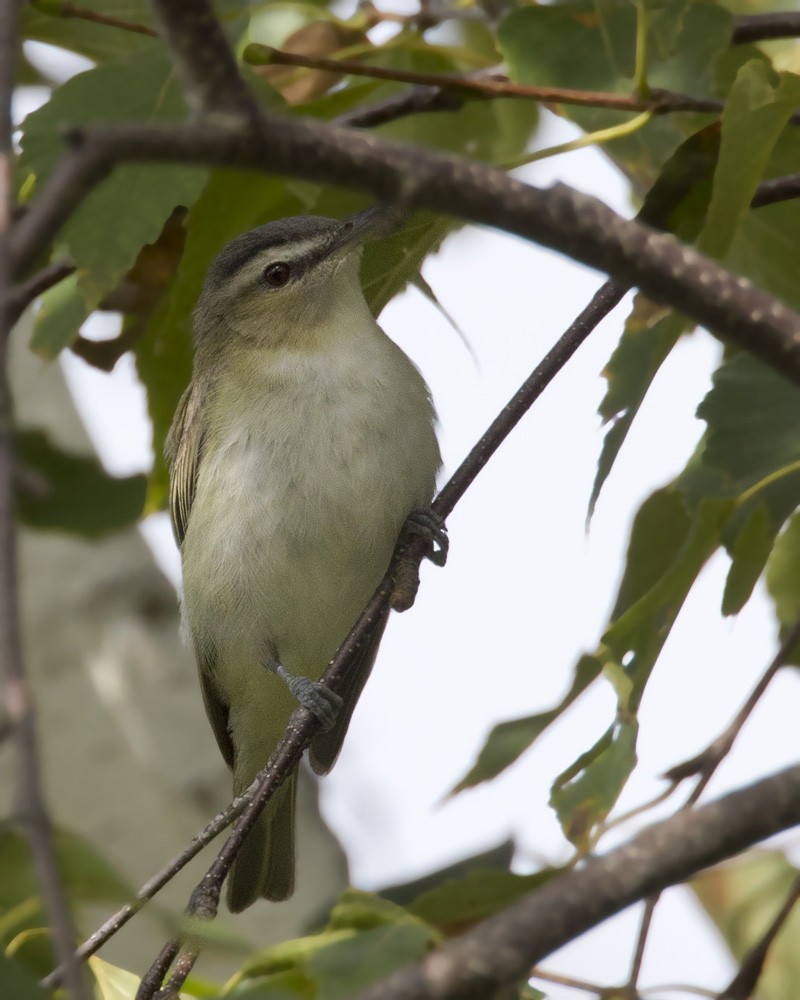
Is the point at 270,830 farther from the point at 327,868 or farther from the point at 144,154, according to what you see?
the point at 144,154

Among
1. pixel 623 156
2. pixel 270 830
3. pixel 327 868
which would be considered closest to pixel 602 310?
pixel 623 156

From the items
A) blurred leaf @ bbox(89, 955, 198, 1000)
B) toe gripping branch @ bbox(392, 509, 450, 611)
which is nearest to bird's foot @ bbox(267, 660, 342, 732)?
toe gripping branch @ bbox(392, 509, 450, 611)

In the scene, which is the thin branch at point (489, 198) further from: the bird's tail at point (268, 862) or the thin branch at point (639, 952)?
the bird's tail at point (268, 862)

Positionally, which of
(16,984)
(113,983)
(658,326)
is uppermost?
(658,326)

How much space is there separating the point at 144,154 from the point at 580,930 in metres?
0.94

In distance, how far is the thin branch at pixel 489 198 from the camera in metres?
1.45

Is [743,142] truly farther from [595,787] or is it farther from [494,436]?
[595,787]

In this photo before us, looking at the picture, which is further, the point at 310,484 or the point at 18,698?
the point at 310,484

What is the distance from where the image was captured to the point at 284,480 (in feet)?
14.8

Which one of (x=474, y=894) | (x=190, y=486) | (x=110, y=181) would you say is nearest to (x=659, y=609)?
(x=474, y=894)

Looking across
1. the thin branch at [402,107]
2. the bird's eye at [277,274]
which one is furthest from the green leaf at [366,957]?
the bird's eye at [277,274]

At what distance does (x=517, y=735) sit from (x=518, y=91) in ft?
4.81

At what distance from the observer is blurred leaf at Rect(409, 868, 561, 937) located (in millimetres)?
2508

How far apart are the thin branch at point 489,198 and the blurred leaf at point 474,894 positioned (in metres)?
1.26
